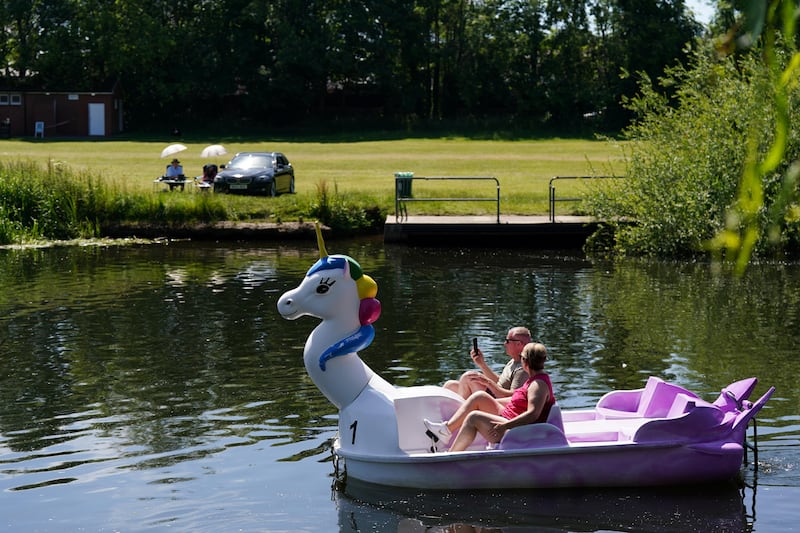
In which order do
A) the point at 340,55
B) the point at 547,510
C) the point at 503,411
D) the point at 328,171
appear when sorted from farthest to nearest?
the point at 340,55 → the point at 328,171 → the point at 503,411 → the point at 547,510

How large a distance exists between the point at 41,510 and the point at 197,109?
3038 inches

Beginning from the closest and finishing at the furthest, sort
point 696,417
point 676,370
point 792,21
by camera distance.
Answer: point 792,21 → point 696,417 → point 676,370

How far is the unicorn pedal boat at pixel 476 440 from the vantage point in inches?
463

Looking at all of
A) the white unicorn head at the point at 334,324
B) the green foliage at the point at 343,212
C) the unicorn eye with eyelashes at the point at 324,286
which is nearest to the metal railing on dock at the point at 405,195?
the green foliage at the point at 343,212

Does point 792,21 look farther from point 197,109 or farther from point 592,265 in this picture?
point 197,109

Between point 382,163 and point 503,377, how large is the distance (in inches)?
1784

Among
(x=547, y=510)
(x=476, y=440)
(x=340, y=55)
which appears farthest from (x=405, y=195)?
(x=340, y=55)

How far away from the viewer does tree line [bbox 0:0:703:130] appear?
271ft

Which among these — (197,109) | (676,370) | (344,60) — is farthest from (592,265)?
(197,109)

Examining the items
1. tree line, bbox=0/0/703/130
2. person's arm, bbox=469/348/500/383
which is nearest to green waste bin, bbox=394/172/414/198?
person's arm, bbox=469/348/500/383

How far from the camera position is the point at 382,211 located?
38562 millimetres

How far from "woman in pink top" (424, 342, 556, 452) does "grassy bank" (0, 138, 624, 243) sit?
2207cm

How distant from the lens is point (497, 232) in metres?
35.1

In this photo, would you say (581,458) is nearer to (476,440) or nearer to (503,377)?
(476,440)
